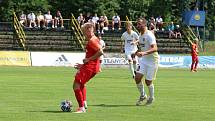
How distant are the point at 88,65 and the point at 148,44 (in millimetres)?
2476

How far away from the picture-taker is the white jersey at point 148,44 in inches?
656

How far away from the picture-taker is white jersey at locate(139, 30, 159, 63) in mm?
16672

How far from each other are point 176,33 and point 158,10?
16507 mm

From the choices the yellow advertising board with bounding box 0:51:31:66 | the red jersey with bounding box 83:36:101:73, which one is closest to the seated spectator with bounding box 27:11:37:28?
the yellow advertising board with bounding box 0:51:31:66

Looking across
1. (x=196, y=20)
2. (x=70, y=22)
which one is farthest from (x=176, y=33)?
(x=70, y=22)

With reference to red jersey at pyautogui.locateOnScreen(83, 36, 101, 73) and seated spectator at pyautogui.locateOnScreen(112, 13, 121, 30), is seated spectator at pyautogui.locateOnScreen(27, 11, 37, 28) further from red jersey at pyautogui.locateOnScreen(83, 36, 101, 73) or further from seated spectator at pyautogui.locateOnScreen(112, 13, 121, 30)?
red jersey at pyautogui.locateOnScreen(83, 36, 101, 73)

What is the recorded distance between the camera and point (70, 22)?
5406cm

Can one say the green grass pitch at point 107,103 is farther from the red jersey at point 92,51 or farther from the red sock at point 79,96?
the red jersey at point 92,51

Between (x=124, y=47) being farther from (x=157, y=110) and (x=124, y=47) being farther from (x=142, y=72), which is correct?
(x=157, y=110)

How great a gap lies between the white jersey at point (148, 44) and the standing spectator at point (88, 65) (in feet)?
7.48

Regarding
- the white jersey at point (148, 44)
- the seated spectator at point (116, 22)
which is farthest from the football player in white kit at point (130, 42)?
the seated spectator at point (116, 22)

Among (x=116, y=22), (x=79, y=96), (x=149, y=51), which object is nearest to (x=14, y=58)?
(x=116, y=22)

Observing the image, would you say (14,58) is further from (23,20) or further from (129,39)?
(129,39)

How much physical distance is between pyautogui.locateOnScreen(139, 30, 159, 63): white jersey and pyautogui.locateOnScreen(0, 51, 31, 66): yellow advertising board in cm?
2702
